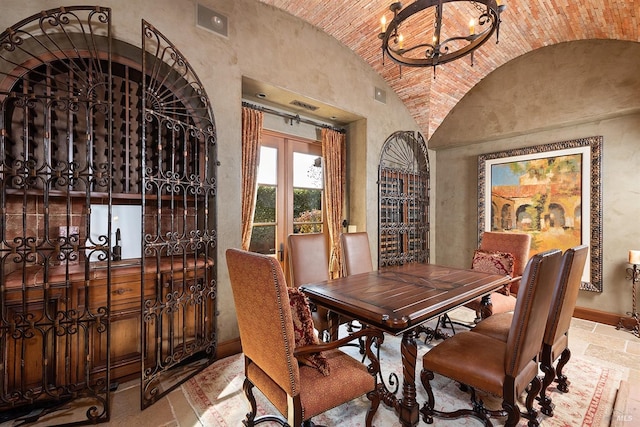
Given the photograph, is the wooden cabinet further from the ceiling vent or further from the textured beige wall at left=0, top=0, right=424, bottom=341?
the ceiling vent

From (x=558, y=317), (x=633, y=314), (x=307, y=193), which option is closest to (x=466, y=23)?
(x=307, y=193)

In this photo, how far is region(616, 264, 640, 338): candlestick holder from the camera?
10.8 ft

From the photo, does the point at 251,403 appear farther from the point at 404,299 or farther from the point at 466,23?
the point at 466,23

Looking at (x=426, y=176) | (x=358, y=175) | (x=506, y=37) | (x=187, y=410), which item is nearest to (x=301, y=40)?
(x=358, y=175)

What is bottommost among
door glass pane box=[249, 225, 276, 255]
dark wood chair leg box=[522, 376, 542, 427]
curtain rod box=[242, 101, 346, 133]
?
dark wood chair leg box=[522, 376, 542, 427]

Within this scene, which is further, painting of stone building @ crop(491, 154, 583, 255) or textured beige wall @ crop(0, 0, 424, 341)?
painting of stone building @ crop(491, 154, 583, 255)

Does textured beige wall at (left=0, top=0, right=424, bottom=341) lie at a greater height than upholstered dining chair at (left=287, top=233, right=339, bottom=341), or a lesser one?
greater

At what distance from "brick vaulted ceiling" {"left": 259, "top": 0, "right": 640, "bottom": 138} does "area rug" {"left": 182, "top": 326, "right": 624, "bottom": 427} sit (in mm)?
3753

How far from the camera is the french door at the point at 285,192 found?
370 centimetres

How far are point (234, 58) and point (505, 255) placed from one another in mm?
3645

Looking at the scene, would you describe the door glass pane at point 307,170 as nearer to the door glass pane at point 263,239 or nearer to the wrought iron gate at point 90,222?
the door glass pane at point 263,239

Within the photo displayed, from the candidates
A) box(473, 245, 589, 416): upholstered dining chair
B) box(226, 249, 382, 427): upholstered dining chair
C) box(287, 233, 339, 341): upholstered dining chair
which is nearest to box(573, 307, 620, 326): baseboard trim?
box(473, 245, 589, 416): upholstered dining chair

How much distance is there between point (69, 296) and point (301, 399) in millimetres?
1877

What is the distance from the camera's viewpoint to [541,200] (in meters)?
→ 4.09
